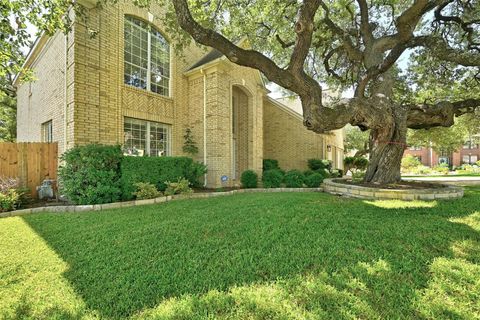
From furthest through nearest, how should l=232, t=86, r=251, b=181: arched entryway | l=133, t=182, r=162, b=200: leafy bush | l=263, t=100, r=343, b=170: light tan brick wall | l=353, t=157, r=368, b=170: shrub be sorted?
l=353, t=157, r=368, b=170: shrub → l=263, t=100, r=343, b=170: light tan brick wall → l=232, t=86, r=251, b=181: arched entryway → l=133, t=182, r=162, b=200: leafy bush

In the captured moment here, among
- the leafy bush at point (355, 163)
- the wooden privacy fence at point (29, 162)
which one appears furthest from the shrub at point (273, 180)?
the leafy bush at point (355, 163)

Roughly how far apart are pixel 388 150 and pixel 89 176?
29.4 feet

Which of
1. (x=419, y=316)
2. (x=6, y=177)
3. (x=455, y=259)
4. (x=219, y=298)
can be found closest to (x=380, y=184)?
(x=455, y=259)

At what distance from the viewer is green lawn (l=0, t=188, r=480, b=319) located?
199 cm

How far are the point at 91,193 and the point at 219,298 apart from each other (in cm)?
526

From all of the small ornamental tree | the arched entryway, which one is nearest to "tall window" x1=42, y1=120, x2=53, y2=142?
the small ornamental tree

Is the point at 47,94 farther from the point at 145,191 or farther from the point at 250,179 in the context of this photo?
the point at 250,179

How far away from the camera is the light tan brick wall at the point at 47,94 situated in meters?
7.98

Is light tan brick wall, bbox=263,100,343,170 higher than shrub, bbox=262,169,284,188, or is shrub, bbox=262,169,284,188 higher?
light tan brick wall, bbox=263,100,343,170

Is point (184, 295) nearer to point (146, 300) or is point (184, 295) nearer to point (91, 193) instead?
point (146, 300)

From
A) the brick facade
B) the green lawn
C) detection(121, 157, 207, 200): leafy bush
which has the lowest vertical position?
the green lawn

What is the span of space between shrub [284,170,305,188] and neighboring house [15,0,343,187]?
237 centimetres

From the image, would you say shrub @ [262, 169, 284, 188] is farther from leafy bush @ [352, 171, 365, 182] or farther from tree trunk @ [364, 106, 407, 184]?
tree trunk @ [364, 106, 407, 184]

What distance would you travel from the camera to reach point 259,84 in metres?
12.1
